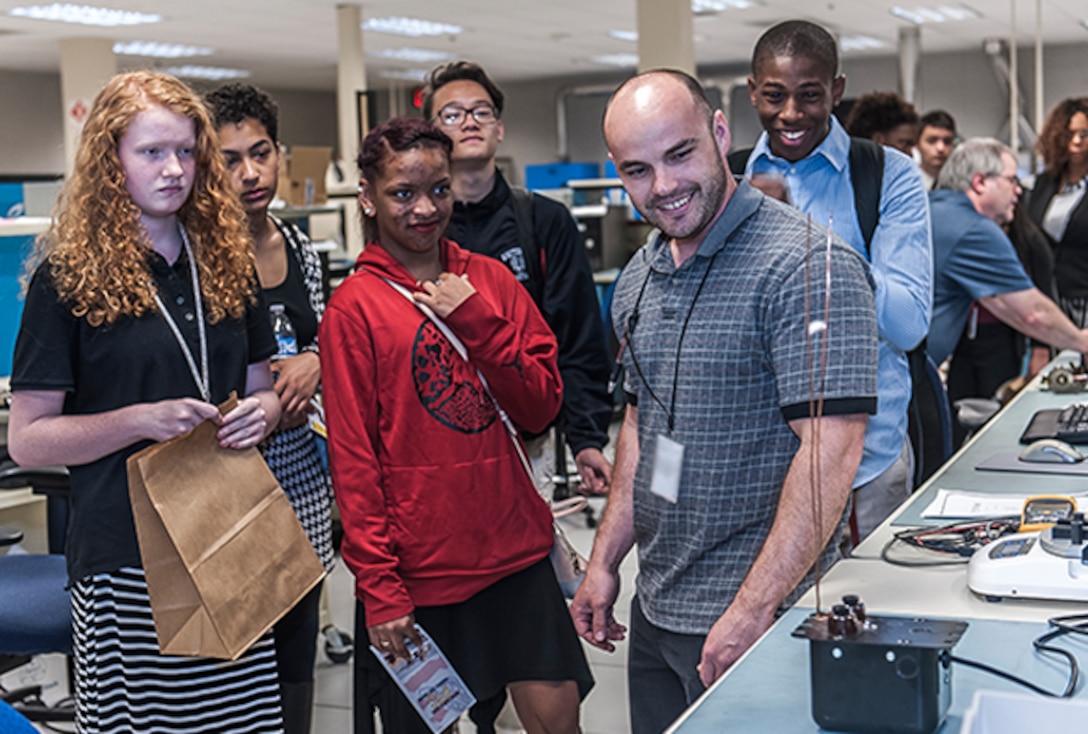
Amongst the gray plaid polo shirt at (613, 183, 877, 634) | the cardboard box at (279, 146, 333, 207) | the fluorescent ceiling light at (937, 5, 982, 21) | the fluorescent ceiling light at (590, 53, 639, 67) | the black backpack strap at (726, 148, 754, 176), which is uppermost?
→ the fluorescent ceiling light at (590, 53, 639, 67)

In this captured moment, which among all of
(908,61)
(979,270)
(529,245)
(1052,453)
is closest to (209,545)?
(529,245)

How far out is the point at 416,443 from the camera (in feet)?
6.26

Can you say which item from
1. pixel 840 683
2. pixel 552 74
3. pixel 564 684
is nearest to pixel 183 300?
pixel 564 684

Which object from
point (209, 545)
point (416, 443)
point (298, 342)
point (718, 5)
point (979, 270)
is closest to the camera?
point (209, 545)

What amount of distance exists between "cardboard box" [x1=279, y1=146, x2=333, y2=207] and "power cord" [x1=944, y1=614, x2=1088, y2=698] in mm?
5381

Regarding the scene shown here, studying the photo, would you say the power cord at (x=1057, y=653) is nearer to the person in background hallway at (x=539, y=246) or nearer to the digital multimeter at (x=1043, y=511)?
the digital multimeter at (x=1043, y=511)

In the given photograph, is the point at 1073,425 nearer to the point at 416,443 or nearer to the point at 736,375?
the point at 736,375

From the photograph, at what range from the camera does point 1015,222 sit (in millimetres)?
4707

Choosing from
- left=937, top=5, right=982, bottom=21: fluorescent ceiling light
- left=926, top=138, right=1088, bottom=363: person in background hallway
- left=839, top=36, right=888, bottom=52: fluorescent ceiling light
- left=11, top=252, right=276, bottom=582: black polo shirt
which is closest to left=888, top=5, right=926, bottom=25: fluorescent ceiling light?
left=937, top=5, right=982, bottom=21: fluorescent ceiling light

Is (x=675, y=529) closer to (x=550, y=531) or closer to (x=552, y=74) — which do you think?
(x=550, y=531)

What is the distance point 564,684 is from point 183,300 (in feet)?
2.86

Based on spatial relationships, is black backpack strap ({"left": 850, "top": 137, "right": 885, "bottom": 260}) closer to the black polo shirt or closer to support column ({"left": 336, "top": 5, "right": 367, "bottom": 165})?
the black polo shirt

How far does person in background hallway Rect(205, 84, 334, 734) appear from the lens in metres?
2.07

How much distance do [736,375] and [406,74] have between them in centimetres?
1557
